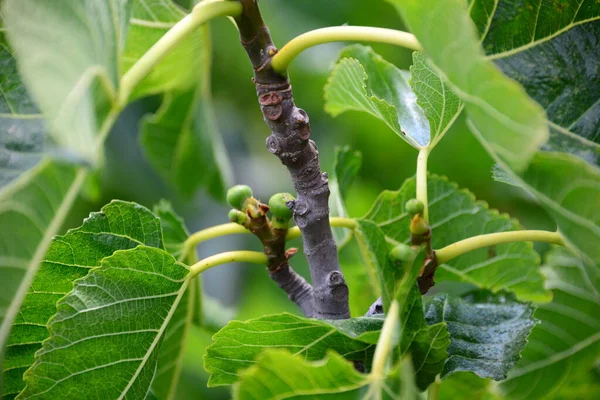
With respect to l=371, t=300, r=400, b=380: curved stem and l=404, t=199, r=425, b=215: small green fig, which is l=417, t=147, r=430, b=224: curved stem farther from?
l=371, t=300, r=400, b=380: curved stem

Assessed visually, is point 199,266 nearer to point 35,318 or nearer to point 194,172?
point 35,318

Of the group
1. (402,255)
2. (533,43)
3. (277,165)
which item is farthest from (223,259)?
(277,165)

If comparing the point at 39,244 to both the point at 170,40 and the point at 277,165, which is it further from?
the point at 277,165

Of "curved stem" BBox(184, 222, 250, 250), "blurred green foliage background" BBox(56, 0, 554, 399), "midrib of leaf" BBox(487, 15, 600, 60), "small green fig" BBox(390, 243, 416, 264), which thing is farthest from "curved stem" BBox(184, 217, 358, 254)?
"blurred green foliage background" BBox(56, 0, 554, 399)

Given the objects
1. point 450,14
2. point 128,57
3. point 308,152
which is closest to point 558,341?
point 308,152

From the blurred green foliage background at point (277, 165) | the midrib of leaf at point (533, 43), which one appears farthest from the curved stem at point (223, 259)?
the blurred green foliage background at point (277, 165)
